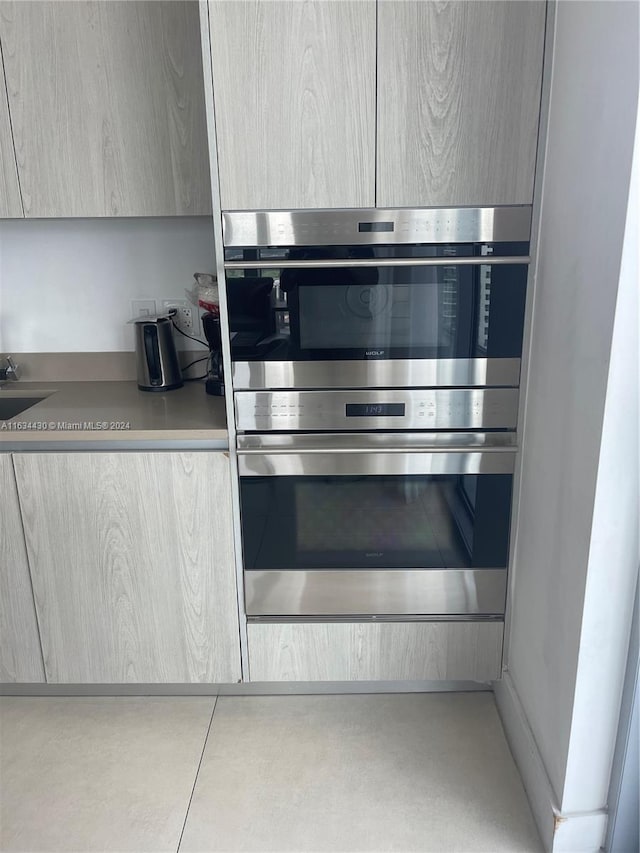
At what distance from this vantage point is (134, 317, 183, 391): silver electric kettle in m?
2.06

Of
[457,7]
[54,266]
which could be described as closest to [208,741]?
[54,266]

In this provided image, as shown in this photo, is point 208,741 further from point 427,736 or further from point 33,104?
point 33,104

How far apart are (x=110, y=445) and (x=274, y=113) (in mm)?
914

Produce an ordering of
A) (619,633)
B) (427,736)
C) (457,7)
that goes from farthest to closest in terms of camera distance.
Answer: (427,736), (457,7), (619,633)

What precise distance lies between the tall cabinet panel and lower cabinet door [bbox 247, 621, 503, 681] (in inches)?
24.6

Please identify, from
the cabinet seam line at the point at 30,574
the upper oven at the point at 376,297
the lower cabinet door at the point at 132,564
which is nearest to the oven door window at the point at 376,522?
the lower cabinet door at the point at 132,564

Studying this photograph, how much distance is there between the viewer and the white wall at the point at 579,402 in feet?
3.99

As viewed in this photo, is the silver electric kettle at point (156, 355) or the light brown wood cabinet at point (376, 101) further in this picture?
the silver electric kettle at point (156, 355)

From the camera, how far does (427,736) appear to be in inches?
75.0

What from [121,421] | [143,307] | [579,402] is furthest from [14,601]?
[579,402]

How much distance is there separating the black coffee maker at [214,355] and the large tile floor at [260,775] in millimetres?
946

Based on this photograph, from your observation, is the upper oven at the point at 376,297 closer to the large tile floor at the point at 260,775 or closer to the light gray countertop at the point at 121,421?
the light gray countertop at the point at 121,421

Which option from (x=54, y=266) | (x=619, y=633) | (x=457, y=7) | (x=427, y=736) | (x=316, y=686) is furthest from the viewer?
(x=54, y=266)

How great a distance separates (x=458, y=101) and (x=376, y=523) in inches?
41.4
